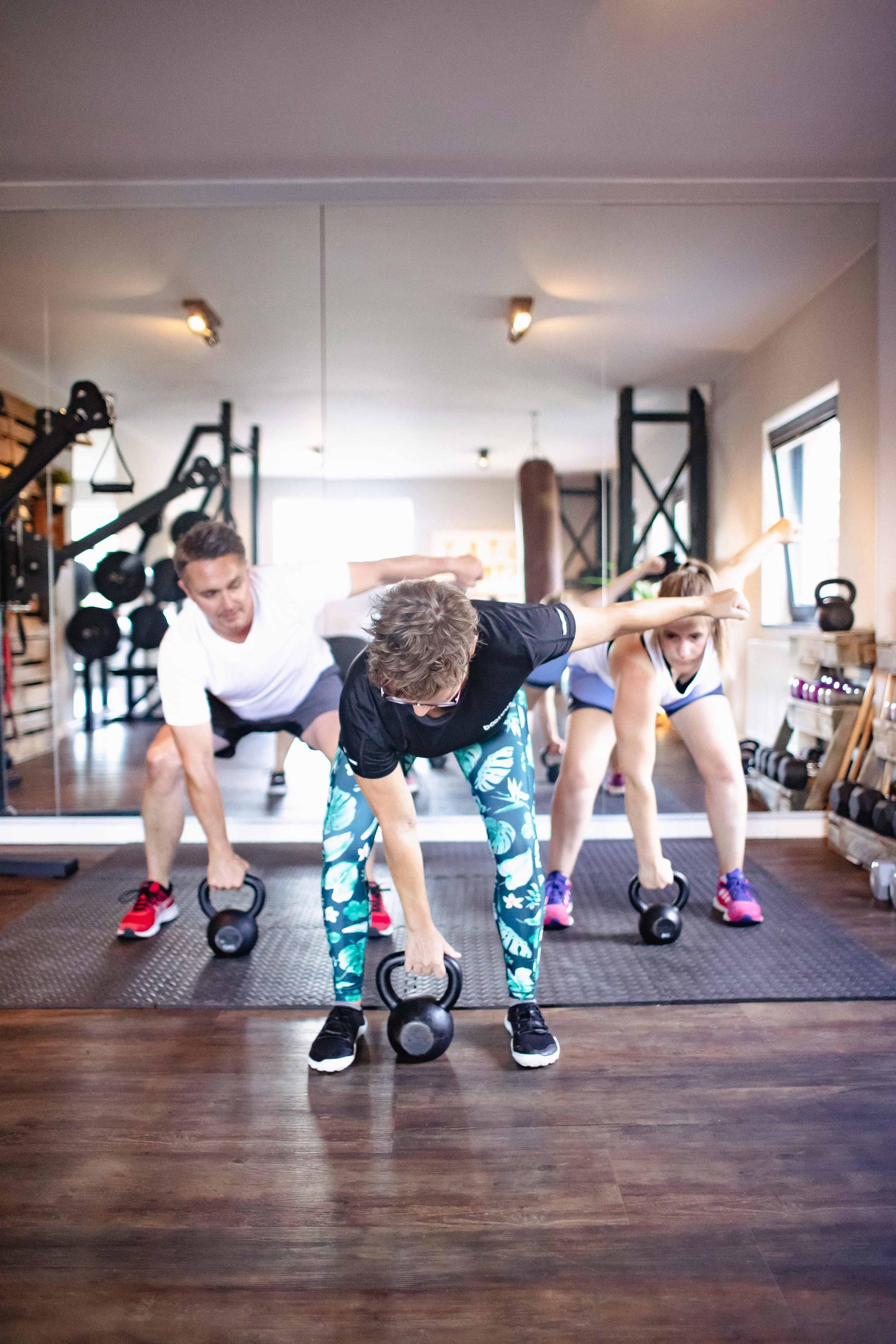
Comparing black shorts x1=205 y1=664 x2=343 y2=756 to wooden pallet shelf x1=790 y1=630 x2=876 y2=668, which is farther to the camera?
wooden pallet shelf x1=790 y1=630 x2=876 y2=668

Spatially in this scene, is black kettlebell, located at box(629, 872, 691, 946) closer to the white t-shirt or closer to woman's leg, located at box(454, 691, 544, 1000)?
woman's leg, located at box(454, 691, 544, 1000)

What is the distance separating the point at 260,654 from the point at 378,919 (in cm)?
73

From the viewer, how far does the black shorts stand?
2.42m

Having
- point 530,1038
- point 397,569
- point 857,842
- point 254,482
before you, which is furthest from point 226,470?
point 857,842

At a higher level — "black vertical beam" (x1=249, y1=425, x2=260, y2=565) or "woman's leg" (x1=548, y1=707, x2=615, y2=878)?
"black vertical beam" (x1=249, y1=425, x2=260, y2=565)

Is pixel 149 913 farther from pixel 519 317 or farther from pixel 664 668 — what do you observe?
pixel 519 317

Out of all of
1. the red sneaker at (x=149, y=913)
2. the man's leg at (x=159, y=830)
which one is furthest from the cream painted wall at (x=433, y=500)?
the red sneaker at (x=149, y=913)

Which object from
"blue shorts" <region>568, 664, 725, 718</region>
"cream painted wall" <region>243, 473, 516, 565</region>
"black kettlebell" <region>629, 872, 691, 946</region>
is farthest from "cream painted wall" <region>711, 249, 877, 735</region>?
"black kettlebell" <region>629, 872, 691, 946</region>

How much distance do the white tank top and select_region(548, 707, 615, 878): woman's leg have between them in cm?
13

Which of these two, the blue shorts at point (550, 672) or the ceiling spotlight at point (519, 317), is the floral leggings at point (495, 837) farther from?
the ceiling spotlight at point (519, 317)

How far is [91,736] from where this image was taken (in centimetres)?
322

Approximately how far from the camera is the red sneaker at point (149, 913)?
2324 millimetres

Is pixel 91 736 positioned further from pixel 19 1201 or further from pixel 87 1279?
pixel 87 1279

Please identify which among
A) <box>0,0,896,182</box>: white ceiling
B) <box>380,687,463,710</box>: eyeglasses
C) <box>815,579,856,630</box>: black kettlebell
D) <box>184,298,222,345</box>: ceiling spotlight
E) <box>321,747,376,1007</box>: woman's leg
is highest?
<box>0,0,896,182</box>: white ceiling
